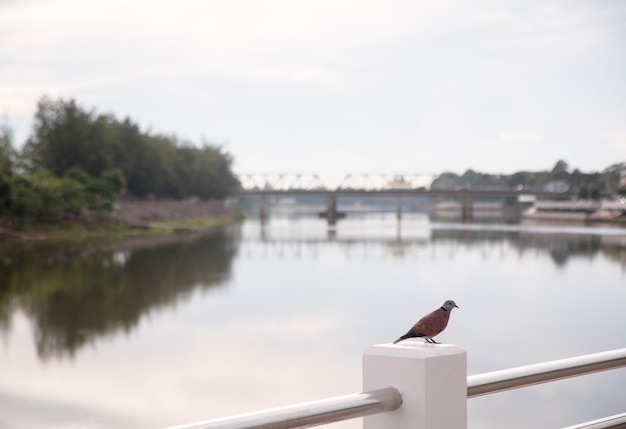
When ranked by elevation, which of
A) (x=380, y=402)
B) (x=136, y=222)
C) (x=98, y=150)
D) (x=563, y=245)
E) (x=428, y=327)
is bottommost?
(x=563, y=245)

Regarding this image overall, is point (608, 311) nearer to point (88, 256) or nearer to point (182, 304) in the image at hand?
point (182, 304)

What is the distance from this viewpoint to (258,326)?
30.2 m

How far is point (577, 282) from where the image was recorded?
45781mm

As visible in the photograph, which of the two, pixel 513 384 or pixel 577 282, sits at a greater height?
pixel 513 384

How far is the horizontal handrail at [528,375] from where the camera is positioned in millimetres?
3395

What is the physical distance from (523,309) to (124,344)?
1660cm

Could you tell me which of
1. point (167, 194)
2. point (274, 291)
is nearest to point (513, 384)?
point (274, 291)

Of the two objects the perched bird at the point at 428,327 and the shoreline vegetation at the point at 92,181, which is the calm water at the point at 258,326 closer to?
the shoreline vegetation at the point at 92,181

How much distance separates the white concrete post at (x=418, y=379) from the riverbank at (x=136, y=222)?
211 feet

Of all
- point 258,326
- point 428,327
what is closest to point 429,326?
point 428,327

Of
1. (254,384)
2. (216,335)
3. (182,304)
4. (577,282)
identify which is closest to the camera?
(254,384)

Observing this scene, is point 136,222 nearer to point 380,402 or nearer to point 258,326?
point 258,326

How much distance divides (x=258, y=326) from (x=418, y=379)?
27.2m

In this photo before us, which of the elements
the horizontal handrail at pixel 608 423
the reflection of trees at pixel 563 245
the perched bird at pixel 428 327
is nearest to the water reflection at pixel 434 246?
the reflection of trees at pixel 563 245
